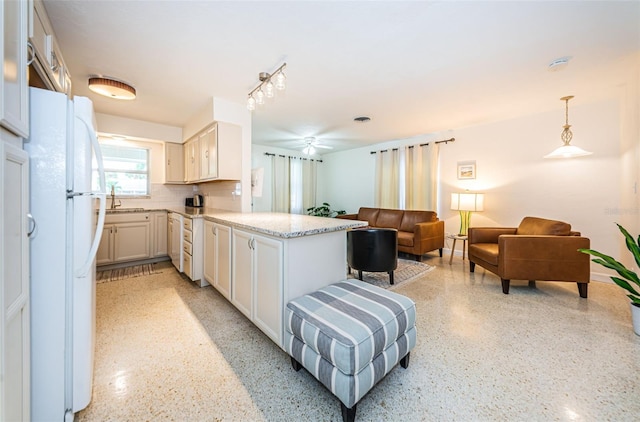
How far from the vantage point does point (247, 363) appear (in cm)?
170

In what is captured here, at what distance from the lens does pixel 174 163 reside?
433 centimetres

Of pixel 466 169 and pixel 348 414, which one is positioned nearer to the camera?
pixel 348 414

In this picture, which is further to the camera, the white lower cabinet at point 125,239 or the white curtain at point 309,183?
the white curtain at point 309,183

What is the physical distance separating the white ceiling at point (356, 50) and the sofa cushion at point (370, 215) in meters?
2.35

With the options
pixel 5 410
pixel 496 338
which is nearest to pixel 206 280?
pixel 5 410

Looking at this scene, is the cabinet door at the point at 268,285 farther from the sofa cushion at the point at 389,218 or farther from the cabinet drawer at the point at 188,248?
the sofa cushion at the point at 389,218

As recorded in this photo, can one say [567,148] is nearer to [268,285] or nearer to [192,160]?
[268,285]

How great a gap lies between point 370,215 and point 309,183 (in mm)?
2051

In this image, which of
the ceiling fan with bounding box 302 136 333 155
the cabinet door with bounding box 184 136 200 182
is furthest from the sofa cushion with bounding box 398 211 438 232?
the cabinet door with bounding box 184 136 200 182

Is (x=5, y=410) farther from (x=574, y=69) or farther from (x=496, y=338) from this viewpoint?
(x=574, y=69)

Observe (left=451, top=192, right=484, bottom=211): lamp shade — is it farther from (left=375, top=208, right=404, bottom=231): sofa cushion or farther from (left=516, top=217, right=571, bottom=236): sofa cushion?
(left=375, top=208, right=404, bottom=231): sofa cushion

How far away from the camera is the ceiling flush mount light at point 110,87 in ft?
8.36

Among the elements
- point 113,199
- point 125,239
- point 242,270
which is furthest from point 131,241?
point 242,270

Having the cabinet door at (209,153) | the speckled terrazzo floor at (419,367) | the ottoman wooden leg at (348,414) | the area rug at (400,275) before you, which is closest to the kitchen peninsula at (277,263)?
the speckled terrazzo floor at (419,367)
